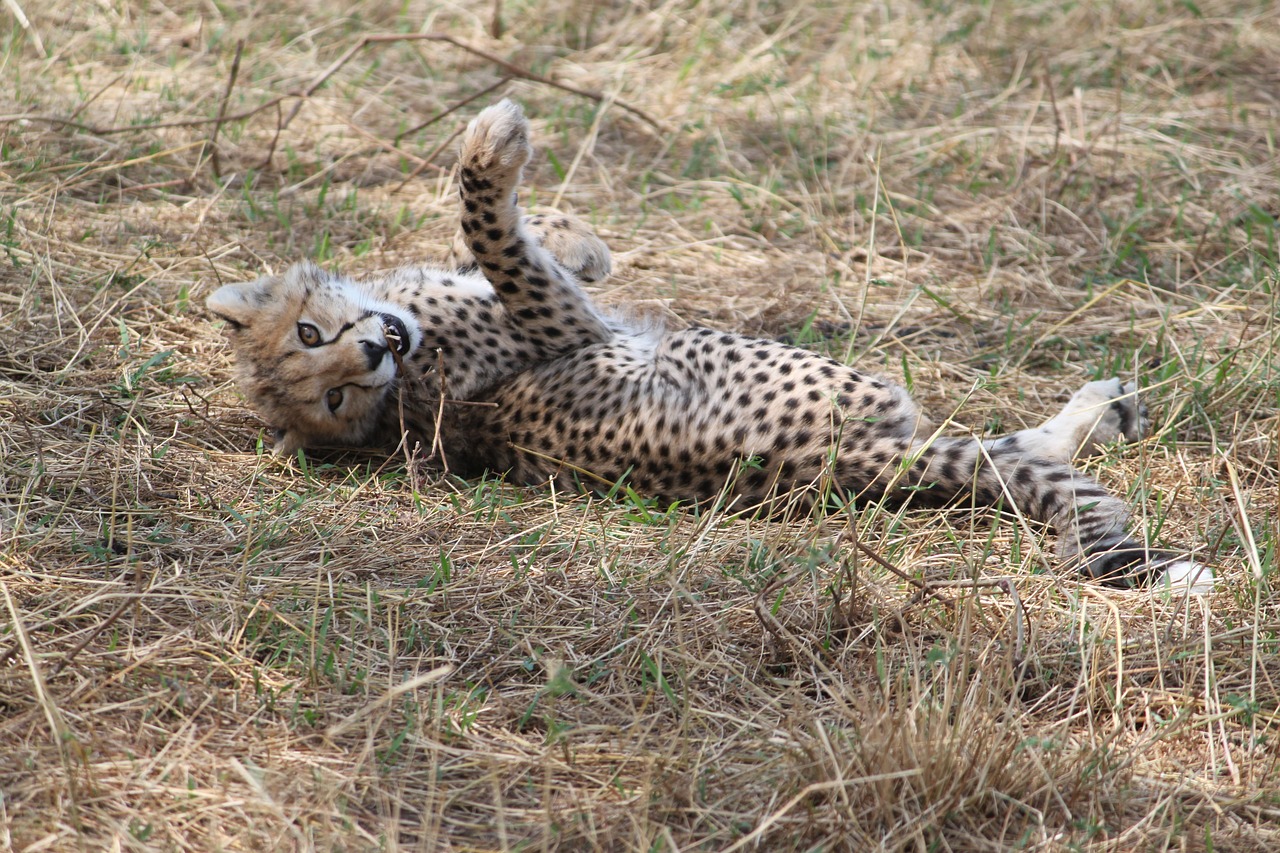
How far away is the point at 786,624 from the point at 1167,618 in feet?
3.06

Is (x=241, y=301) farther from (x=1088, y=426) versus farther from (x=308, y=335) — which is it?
(x=1088, y=426)

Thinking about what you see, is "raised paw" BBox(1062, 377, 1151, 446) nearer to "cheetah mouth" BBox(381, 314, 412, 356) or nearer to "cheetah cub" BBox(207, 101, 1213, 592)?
"cheetah cub" BBox(207, 101, 1213, 592)

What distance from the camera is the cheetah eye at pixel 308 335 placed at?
4125 mm

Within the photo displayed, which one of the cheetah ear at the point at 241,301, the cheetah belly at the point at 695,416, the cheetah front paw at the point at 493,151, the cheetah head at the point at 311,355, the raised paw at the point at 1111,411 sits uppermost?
the cheetah front paw at the point at 493,151

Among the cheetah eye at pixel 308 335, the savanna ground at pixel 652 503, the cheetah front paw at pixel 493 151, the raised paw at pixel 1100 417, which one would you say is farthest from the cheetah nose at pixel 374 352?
the raised paw at pixel 1100 417

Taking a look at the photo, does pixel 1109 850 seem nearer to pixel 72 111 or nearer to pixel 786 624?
pixel 786 624

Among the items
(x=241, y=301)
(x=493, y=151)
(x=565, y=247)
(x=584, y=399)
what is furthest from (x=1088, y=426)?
(x=241, y=301)

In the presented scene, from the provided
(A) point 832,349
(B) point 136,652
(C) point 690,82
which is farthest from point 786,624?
(C) point 690,82

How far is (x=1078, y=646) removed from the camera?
299 cm

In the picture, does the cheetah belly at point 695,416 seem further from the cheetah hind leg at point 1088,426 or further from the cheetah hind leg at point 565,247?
the cheetah hind leg at point 565,247

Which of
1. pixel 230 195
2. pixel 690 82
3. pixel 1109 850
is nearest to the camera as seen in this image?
pixel 1109 850

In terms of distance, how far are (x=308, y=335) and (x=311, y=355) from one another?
93mm

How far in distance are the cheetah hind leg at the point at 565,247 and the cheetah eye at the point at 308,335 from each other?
2.61ft

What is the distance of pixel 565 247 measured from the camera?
15.5 feet
